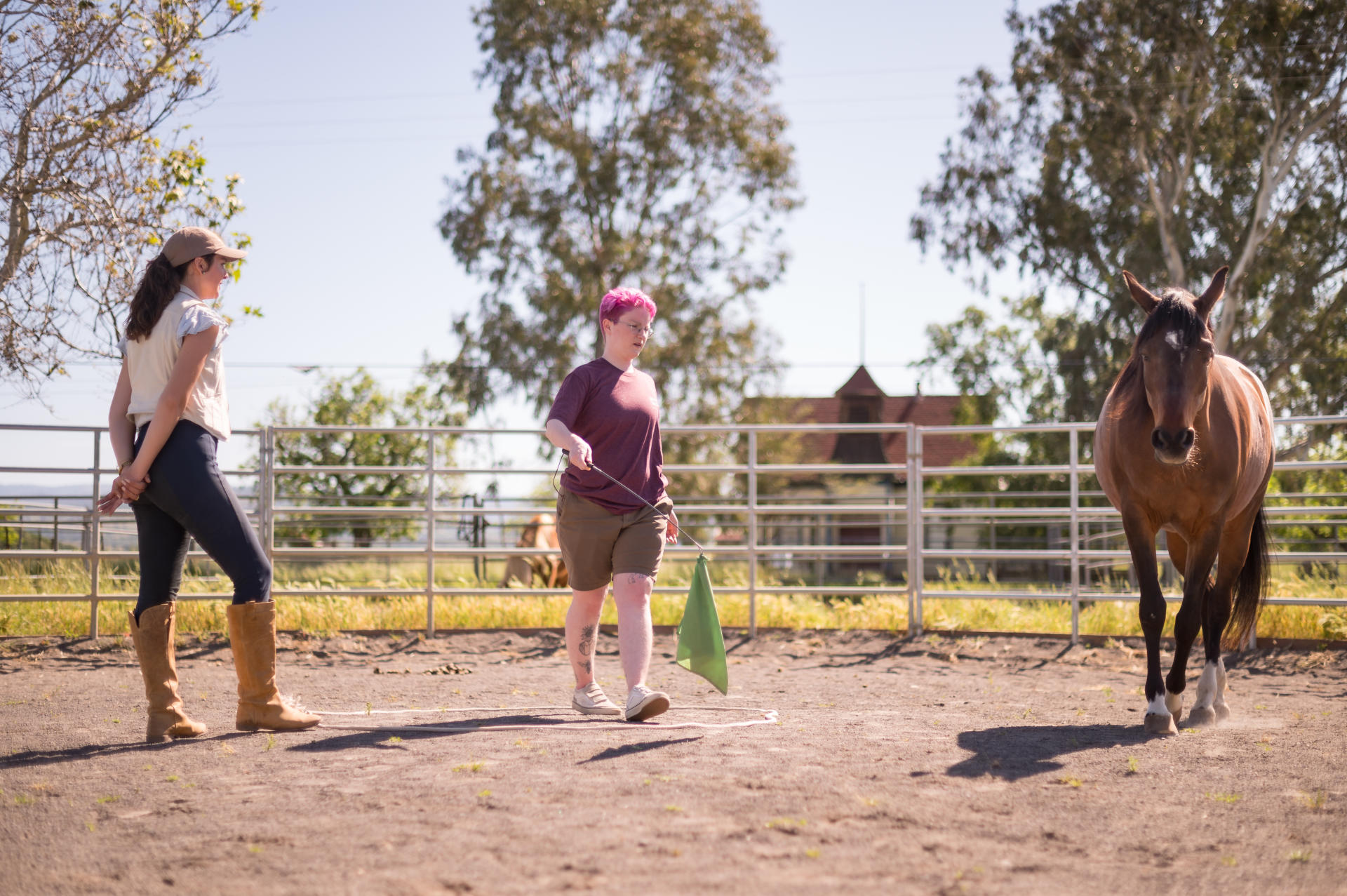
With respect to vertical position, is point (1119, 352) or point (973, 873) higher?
point (1119, 352)

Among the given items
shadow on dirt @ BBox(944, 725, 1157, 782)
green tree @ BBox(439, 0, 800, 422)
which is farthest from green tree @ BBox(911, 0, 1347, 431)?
shadow on dirt @ BBox(944, 725, 1157, 782)

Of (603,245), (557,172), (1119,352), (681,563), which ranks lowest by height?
(681,563)

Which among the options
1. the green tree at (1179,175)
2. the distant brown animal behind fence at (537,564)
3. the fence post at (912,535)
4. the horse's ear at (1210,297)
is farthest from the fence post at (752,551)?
the green tree at (1179,175)

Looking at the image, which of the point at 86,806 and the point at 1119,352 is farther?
the point at 1119,352

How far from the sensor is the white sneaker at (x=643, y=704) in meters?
4.11

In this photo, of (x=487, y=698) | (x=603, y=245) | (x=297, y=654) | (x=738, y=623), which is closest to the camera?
(x=487, y=698)

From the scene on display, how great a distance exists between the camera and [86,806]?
3.02 m

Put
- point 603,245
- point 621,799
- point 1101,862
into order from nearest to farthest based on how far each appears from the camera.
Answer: point 1101,862 < point 621,799 < point 603,245

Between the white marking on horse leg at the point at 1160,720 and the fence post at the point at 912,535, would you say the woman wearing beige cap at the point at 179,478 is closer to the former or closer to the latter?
the white marking on horse leg at the point at 1160,720

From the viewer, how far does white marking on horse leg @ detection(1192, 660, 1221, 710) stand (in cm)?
470

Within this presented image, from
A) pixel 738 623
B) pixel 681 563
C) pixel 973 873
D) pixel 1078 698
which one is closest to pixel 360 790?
pixel 973 873

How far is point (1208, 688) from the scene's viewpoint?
15.5 ft

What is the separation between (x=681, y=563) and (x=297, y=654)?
29.9 ft

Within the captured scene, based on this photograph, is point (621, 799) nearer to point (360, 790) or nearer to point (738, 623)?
point (360, 790)
